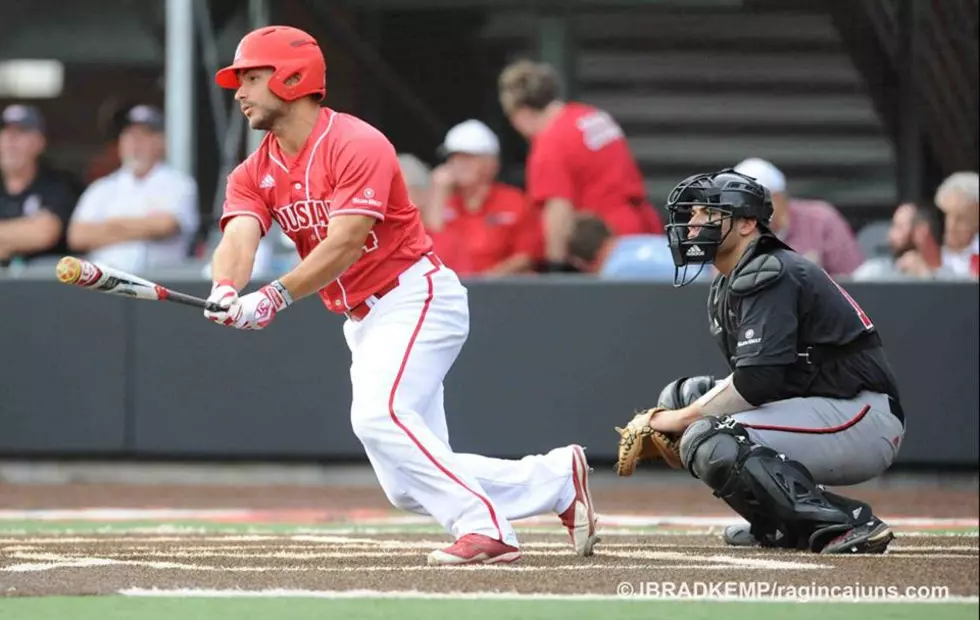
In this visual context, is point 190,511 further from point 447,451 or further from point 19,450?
point 447,451

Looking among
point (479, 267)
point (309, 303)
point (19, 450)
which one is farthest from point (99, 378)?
point (479, 267)

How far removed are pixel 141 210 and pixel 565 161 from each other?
2.70 meters

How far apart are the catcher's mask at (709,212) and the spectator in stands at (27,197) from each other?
20.0ft

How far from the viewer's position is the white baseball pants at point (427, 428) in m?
6.17

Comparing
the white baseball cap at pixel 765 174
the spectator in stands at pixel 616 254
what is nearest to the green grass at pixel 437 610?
the white baseball cap at pixel 765 174

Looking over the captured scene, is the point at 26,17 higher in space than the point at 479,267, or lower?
higher

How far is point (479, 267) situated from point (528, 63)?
134 centimetres

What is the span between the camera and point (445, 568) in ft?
19.7

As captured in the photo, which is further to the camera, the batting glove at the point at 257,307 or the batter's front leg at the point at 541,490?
the batter's front leg at the point at 541,490

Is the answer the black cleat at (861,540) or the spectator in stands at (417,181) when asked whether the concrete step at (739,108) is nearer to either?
the spectator in stands at (417,181)

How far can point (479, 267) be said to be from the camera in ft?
37.0

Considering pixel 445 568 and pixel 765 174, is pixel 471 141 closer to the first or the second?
pixel 765 174

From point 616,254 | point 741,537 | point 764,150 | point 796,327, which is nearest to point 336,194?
point 796,327

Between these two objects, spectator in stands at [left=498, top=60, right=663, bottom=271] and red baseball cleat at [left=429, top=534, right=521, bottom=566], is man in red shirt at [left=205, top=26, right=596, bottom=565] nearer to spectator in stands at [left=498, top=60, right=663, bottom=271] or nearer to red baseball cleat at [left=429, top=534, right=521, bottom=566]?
red baseball cleat at [left=429, top=534, right=521, bottom=566]
